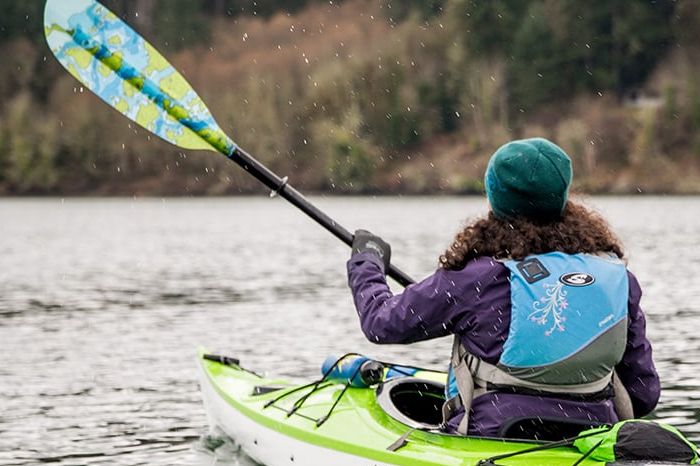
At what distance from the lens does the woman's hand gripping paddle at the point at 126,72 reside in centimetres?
753

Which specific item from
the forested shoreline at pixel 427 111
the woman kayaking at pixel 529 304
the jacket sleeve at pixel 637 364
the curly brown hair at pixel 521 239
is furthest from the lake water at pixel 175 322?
the forested shoreline at pixel 427 111

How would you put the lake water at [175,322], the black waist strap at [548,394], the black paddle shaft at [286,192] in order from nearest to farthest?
the black waist strap at [548,394] < the black paddle shaft at [286,192] < the lake water at [175,322]

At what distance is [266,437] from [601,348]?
2.56 meters

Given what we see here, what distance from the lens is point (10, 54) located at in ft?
287

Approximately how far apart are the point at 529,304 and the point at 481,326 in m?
0.21

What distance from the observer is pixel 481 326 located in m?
4.43

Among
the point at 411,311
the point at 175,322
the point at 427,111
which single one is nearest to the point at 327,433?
the point at 411,311

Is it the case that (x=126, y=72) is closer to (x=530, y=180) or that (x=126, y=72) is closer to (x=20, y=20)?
(x=530, y=180)

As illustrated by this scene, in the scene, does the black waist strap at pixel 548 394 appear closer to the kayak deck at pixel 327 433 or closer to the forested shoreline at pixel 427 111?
the kayak deck at pixel 327 433

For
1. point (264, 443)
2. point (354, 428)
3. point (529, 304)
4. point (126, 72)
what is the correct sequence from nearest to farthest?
point (529, 304)
point (354, 428)
point (264, 443)
point (126, 72)

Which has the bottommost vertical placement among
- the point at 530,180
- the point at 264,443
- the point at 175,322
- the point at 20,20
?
the point at 175,322

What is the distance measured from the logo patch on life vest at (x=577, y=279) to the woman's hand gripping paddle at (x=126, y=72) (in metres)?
3.55

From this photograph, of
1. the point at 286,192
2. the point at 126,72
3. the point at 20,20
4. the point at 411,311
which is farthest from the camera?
the point at 20,20

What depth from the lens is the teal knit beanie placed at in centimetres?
438
